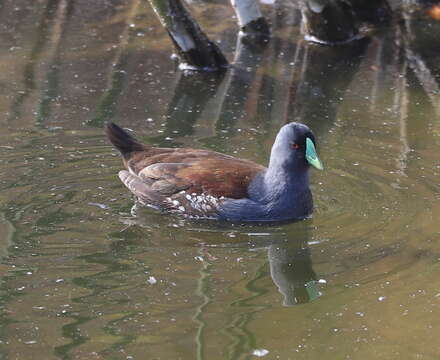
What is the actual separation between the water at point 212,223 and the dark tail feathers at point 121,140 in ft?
0.98

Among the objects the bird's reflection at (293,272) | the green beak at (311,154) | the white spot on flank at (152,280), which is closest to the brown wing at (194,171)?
the green beak at (311,154)

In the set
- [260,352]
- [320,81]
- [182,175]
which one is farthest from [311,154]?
[320,81]

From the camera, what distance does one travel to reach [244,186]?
24.7 ft

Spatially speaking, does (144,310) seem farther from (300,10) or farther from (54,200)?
(300,10)

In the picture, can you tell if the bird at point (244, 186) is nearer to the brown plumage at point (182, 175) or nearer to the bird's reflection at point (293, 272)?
the brown plumage at point (182, 175)

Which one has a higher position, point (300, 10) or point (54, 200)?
point (54, 200)

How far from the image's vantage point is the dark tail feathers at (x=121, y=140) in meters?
8.04

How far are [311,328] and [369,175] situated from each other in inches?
104

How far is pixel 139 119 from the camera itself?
9422 millimetres

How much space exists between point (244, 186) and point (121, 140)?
45.7 inches

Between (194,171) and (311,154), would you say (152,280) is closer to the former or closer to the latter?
(194,171)

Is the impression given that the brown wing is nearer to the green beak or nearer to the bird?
the bird

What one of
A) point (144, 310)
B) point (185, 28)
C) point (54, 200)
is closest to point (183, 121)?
point (185, 28)

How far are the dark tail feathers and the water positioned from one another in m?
0.30
